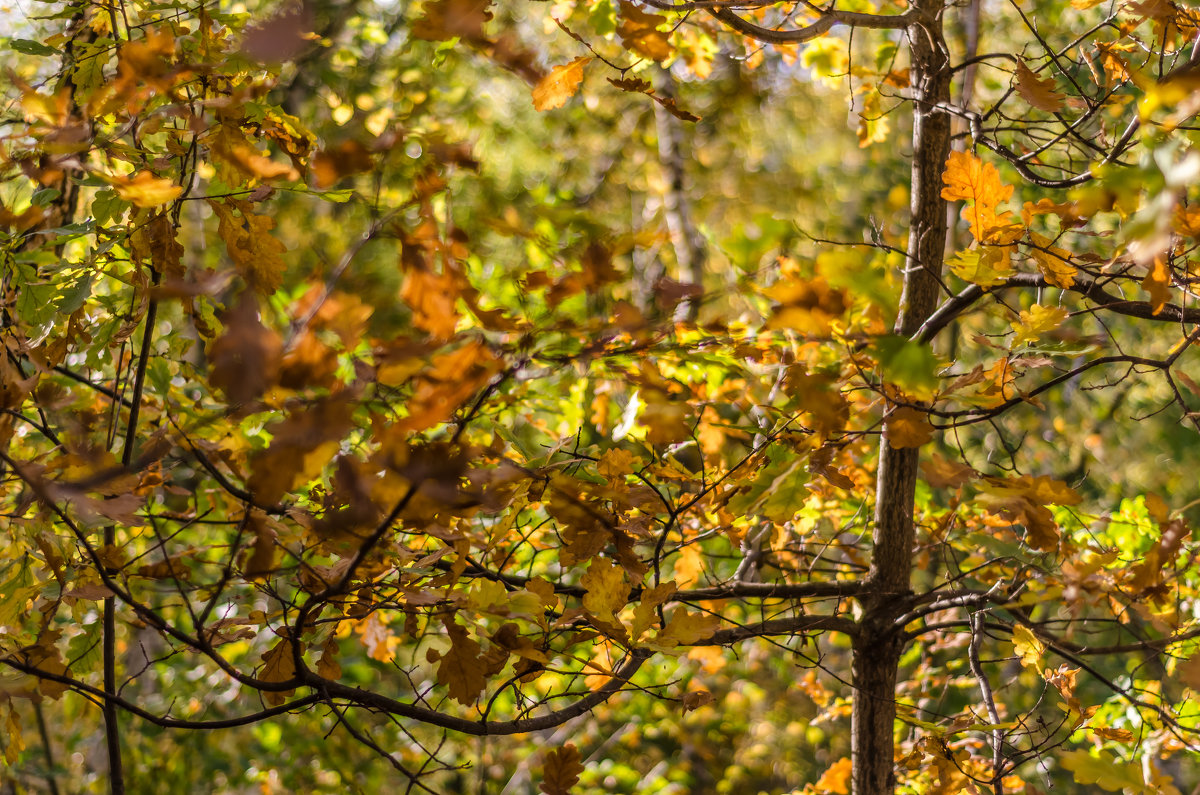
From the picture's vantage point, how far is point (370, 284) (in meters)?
0.75

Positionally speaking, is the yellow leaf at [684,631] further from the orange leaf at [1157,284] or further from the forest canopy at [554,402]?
the orange leaf at [1157,284]

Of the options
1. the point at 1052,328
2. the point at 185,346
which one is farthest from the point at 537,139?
the point at 1052,328

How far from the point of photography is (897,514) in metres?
1.35

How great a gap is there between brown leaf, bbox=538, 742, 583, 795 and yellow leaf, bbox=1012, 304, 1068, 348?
0.79 meters

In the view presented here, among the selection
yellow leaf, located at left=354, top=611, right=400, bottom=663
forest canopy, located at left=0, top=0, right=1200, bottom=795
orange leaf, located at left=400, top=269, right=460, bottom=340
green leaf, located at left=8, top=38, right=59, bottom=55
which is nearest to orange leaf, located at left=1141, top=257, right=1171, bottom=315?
forest canopy, located at left=0, top=0, right=1200, bottom=795

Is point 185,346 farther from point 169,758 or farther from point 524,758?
point 524,758

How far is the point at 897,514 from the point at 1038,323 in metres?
0.45

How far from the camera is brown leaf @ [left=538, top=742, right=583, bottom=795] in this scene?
112 centimetres

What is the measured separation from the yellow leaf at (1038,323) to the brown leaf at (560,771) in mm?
793

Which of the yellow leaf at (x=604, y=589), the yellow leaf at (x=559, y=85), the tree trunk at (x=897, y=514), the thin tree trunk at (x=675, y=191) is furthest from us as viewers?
the thin tree trunk at (x=675, y=191)

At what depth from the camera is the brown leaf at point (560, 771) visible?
112 cm

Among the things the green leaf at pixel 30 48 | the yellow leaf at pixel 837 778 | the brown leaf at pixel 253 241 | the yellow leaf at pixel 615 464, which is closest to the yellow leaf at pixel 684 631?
the yellow leaf at pixel 615 464

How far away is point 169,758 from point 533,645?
2673 mm

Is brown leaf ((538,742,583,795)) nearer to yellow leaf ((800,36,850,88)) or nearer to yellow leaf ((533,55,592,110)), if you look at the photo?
yellow leaf ((533,55,592,110))
